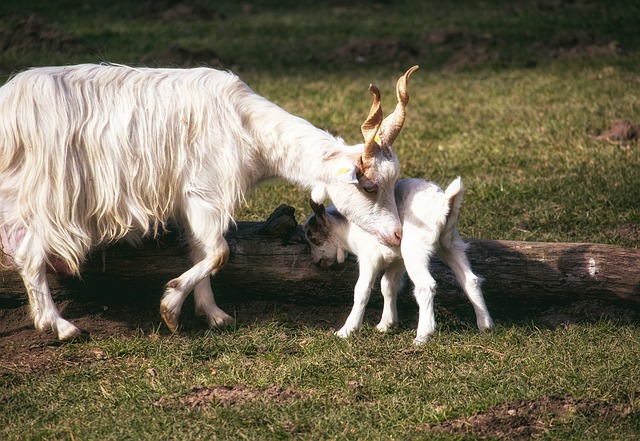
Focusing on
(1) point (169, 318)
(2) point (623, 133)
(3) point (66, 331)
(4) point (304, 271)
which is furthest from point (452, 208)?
(2) point (623, 133)

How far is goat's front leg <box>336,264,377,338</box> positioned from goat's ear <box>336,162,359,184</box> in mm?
572

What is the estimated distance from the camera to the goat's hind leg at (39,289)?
5551 millimetres

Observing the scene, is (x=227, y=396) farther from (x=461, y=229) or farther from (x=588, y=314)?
(x=461, y=229)

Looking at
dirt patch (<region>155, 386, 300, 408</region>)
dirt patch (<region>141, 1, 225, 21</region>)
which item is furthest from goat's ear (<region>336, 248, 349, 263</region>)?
dirt patch (<region>141, 1, 225, 21</region>)

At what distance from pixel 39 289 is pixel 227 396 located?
157 cm

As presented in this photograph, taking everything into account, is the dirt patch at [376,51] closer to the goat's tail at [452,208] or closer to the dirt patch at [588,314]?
the dirt patch at [588,314]

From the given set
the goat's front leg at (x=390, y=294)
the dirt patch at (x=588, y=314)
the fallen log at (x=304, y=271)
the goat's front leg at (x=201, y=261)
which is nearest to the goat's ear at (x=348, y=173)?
the fallen log at (x=304, y=271)

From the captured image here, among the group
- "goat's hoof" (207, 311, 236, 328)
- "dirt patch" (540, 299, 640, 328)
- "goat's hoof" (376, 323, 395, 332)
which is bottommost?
"goat's hoof" (207, 311, 236, 328)

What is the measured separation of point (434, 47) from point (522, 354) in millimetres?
9519

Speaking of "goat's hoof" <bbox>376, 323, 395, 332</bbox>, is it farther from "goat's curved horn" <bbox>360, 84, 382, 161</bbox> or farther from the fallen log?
"goat's curved horn" <bbox>360, 84, 382, 161</bbox>

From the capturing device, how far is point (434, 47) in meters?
14.1

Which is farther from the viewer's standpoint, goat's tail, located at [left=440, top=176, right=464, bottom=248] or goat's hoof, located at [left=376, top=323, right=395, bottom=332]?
goat's hoof, located at [left=376, top=323, right=395, bottom=332]

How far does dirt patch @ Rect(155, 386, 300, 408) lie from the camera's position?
4742 mm

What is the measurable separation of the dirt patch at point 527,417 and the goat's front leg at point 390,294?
131 centimetres
